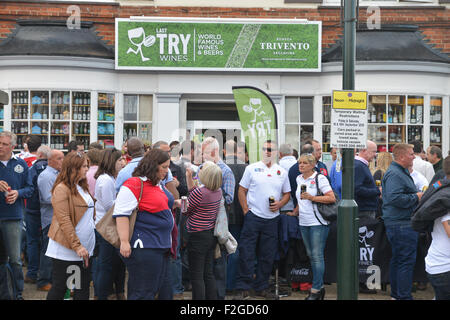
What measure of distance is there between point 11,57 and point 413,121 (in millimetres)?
9794

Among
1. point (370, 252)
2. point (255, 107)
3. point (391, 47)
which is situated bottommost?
point (370, 252)

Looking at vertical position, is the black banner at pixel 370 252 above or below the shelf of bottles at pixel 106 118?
below

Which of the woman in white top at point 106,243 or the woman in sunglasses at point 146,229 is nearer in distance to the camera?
the woman in sunglasses at point 146,229

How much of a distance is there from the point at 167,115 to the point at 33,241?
6.47 m

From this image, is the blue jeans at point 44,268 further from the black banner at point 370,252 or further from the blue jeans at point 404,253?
the blue jeans at point 404,253

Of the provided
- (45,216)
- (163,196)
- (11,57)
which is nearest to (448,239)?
(163,196)

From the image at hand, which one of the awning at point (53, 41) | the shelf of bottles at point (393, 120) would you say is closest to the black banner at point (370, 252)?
the shelf of bottles at point (393, 120)

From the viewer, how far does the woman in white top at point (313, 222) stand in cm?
729

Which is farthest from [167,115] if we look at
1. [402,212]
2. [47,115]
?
[402,212]

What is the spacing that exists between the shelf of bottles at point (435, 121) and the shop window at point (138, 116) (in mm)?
7017

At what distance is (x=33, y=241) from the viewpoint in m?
8.08

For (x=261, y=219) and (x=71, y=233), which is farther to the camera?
(x=261, y=219)

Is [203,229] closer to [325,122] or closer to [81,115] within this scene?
[81,115]

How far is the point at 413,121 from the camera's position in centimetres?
1389
